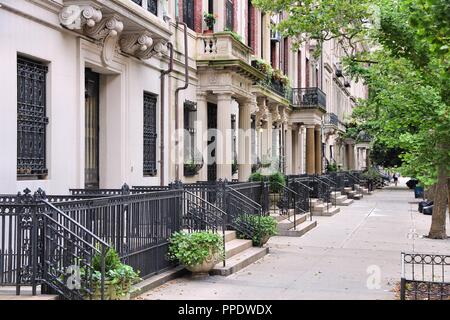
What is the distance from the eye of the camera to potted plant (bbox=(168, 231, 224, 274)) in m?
9.75

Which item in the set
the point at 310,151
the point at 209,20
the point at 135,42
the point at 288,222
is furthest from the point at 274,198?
the point at 310,151

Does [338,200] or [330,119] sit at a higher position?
[330,119]

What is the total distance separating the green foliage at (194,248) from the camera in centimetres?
974

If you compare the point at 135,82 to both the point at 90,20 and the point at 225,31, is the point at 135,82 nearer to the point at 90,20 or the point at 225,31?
the point at 90,20

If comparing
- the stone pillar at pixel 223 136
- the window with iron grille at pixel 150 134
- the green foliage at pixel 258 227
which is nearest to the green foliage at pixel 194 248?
the green foliage at pixel 258 227

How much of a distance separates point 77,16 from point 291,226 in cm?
942

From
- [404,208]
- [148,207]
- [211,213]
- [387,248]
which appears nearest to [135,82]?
[211,213]

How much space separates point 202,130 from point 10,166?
30.9ft

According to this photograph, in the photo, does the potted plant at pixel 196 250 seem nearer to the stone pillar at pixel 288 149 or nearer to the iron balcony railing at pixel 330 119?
the stone pillar at pixel 288 149

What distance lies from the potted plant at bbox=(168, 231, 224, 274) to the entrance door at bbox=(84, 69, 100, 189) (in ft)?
11.3

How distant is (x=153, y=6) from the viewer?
548 inches

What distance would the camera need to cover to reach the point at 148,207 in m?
9.42

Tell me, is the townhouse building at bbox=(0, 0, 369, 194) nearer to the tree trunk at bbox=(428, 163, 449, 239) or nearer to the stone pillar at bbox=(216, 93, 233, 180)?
the stone pillar at bbox=(216, 93, 233, 180)

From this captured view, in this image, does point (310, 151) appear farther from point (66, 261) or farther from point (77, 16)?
point (66, 261)
